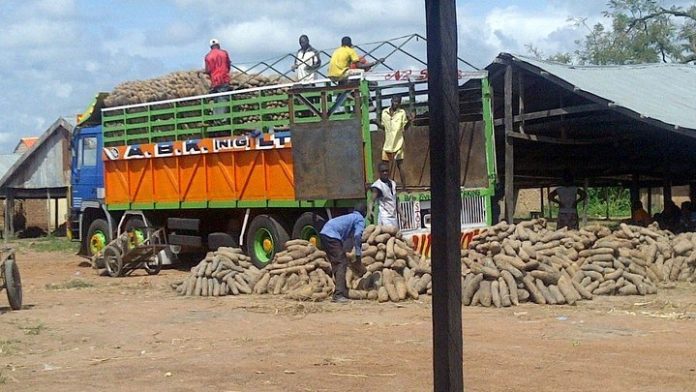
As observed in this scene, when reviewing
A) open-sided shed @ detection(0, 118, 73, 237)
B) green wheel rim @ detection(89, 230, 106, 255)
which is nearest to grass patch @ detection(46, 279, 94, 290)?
green wheel rim @ detection(89, 230, 106, 255)

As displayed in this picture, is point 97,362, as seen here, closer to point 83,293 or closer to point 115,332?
point 115,332

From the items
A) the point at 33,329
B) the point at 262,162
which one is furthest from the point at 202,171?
the point at 33,329

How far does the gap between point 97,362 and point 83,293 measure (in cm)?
658

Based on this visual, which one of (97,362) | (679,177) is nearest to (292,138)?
(97,362)

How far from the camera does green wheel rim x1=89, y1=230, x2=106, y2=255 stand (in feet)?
69.2

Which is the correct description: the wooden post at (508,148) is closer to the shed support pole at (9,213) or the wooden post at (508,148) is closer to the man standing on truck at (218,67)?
the man standing on truck at (218,67)

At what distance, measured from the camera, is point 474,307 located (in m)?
12.3

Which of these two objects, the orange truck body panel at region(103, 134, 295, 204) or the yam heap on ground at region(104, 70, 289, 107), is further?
the yam heap on ground at region(104, 70, 289, 107)

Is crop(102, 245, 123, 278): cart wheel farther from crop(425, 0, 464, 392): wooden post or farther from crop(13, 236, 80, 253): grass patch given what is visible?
crop(425, 0, 464, 392): wooden post

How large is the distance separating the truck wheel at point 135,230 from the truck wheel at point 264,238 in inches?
127

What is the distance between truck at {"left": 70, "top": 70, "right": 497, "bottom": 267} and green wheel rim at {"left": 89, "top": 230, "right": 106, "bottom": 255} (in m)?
0.03

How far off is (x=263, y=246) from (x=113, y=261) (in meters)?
2.92

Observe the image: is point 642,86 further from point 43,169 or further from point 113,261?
point 43,169

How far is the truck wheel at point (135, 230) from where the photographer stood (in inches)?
777
